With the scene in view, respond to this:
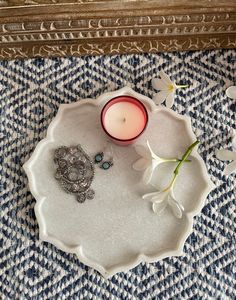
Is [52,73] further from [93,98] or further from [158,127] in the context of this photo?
[158,127]

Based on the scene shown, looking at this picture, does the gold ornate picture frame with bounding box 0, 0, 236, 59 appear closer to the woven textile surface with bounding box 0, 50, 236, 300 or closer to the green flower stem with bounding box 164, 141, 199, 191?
the woven textile surface with bounding box 0, 50, 236, 300

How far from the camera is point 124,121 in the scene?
633mm

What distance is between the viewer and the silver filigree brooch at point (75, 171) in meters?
0.65

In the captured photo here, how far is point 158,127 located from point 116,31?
16cm

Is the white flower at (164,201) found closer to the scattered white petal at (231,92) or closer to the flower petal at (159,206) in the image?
the flower petal at (159,206)

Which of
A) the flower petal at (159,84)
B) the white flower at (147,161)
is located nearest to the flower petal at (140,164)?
the white flower at (147,161)

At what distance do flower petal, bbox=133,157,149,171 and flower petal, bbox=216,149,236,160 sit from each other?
0.37ft

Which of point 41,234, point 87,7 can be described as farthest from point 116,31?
point 41,234

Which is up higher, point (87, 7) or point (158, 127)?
point (87, 7)

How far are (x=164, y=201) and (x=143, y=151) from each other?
8cm

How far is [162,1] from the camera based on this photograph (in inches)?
24.7

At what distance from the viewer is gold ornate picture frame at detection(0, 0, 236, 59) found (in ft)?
2.07

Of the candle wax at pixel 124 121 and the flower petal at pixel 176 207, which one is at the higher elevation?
the candle wax at pixel 124 121

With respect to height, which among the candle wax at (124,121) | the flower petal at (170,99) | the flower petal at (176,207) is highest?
the flower petal at (170,99)
